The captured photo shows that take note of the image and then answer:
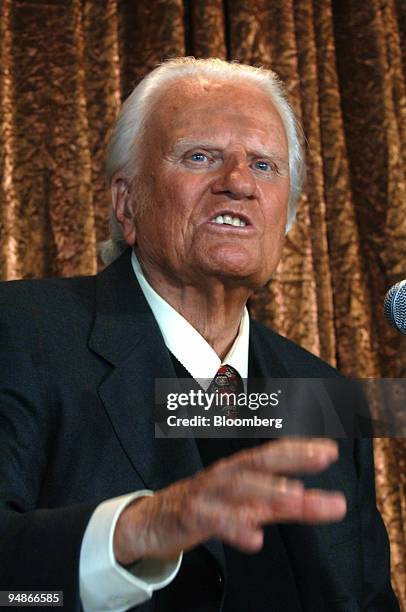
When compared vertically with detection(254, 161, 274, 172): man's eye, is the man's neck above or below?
below

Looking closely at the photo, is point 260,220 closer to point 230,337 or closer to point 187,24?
point 230,337

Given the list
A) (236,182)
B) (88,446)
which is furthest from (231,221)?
(88,446)

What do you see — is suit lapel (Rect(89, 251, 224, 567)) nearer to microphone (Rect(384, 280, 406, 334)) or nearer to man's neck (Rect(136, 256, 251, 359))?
man's neck (Rect(136, 256, 251, 359))

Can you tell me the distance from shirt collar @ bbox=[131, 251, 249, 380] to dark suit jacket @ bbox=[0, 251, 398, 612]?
59 millimetres

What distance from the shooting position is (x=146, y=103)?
1.97m

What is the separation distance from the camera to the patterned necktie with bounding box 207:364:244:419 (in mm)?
1755

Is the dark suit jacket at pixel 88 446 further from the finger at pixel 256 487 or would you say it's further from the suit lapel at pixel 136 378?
the finger at pixel 256 487

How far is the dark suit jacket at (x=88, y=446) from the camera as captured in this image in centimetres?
125

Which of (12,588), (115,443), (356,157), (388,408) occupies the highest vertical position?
(356,157)

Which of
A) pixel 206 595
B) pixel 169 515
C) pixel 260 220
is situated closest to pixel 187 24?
pixel 260 220

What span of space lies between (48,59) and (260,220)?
0.86 meters

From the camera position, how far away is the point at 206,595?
1461 mm

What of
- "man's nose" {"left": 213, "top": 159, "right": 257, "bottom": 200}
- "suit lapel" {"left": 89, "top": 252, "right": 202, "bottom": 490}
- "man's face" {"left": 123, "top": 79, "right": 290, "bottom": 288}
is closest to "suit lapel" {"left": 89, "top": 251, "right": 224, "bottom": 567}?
"suit lapel" {"left": 89, "top": 252, "right": 202, "bottom": 490}

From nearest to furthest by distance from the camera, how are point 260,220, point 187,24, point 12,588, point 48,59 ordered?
point 12,588 → point 260,220 → point 48,59 → point 187,24
